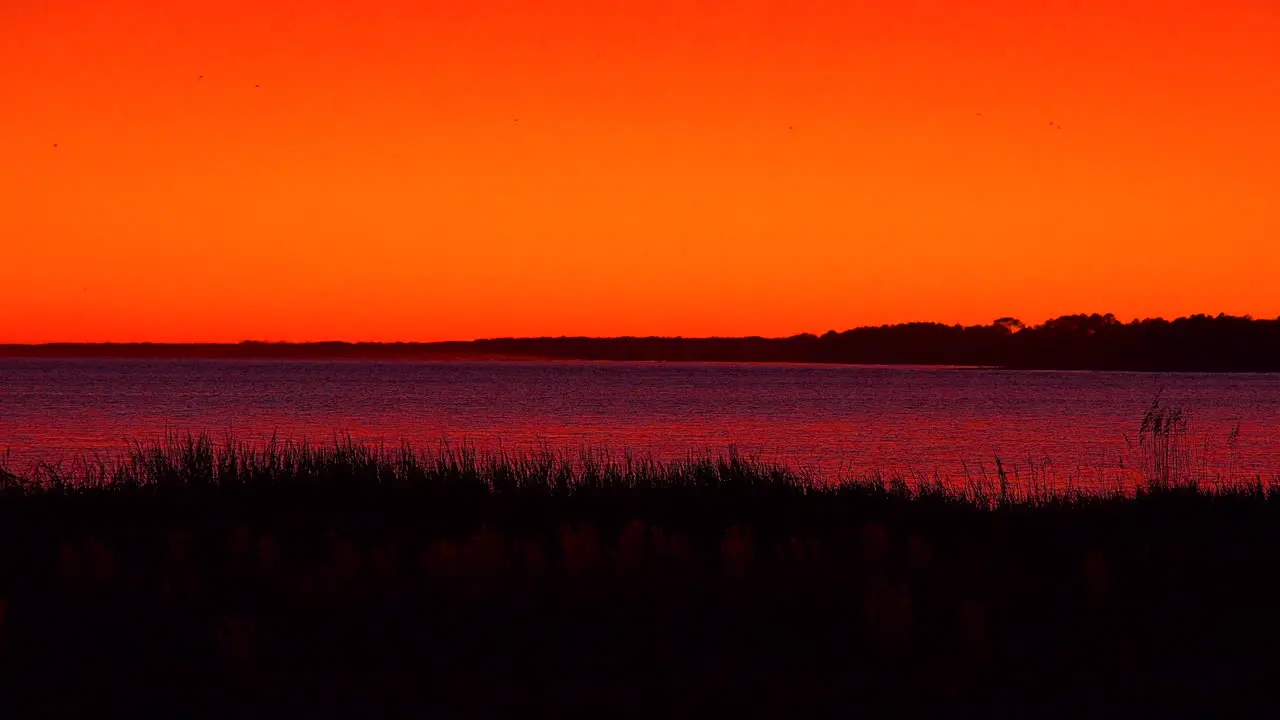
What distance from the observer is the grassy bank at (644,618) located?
9.38 metres

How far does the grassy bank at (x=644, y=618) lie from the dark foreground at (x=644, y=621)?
33 mm

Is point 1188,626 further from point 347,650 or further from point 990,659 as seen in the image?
point 347,650

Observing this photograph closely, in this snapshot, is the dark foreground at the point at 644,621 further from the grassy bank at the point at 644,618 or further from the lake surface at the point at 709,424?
the lake surface at the point at 709,424

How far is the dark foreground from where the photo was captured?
9.31 metres

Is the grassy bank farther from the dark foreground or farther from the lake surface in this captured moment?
the lake surface

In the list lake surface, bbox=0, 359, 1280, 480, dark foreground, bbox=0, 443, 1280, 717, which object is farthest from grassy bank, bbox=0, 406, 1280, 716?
lake surface, bbox=0, 359, 1280, 480

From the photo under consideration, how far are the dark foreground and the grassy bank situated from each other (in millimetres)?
33

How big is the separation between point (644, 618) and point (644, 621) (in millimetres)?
71

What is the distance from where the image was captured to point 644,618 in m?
11.2

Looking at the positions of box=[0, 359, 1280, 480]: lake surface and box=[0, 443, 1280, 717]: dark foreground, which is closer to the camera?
box=[0, 443, 1280, 717]: dark foreground

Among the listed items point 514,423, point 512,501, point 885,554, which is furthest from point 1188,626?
point 514,423

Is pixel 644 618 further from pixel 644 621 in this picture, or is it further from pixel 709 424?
pixel 709 424

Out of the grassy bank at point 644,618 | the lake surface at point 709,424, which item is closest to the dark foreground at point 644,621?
the grassy bank at point 644,618

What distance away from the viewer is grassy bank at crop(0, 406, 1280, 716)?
938 centimetres
